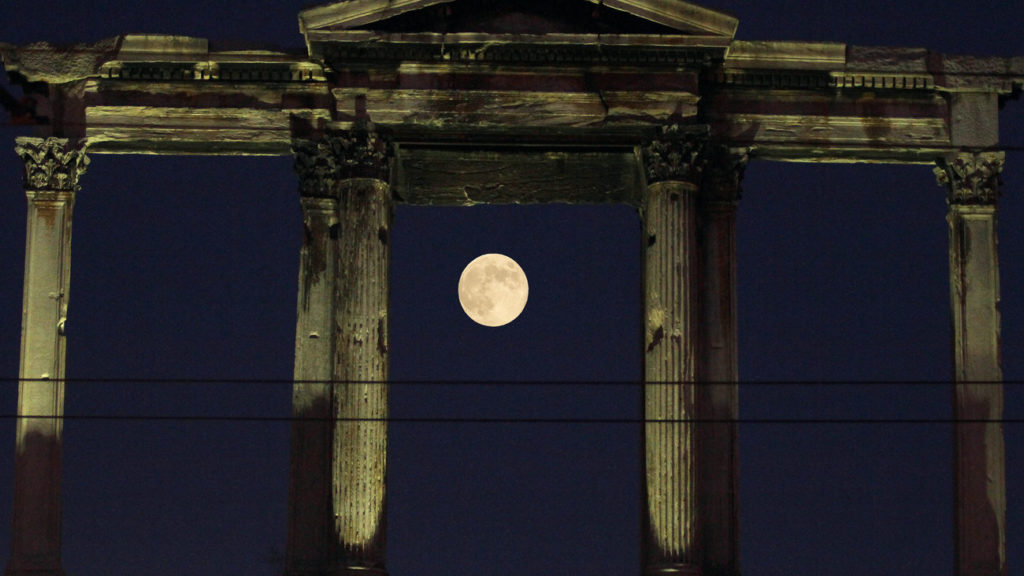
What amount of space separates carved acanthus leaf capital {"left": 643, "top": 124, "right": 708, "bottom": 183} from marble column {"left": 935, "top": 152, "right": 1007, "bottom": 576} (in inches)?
177

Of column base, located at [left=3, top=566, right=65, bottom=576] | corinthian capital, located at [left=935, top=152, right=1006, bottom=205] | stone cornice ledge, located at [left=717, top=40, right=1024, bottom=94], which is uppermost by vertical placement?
stone cornice ledge, located at [left=717, top=40, right=1024, bottom=94]

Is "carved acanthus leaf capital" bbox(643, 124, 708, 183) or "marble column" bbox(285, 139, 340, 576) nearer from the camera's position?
"marble column" bbox(285, 139, 340, 576)

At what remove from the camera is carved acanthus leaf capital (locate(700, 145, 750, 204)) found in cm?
3509

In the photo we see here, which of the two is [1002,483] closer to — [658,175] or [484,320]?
[658,175]

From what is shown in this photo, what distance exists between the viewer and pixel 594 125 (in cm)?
3447

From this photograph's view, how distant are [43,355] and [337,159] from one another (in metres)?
5.79

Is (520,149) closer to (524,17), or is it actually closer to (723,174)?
(524,17)

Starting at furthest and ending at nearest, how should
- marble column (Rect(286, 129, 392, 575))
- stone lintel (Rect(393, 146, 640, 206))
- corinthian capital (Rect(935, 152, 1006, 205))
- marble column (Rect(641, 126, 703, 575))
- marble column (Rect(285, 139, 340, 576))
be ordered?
stone lintel (Rect(393, 146, 640, 206)) < corinthian capital (Rect(935, 152, 1006, 205)) < marble column (Rect(285, 139, 340, 576)) < marble column (Rect(286, 129, 392, 575)) < marble column (Rect(641, 126, 703, 575))

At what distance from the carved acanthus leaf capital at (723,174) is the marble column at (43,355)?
10.5 meters

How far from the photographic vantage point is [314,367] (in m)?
34.4

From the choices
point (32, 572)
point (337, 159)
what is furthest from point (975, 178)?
point (32, 572)

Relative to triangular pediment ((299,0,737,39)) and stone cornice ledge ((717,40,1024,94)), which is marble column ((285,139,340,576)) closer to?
triangular pediment ((299,0,737,39))

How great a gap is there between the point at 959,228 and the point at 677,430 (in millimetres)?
6250

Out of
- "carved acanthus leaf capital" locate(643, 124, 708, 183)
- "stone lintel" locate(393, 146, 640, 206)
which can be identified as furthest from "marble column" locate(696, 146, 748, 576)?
"stone lintel" locate(393, 146, 640, 206)
